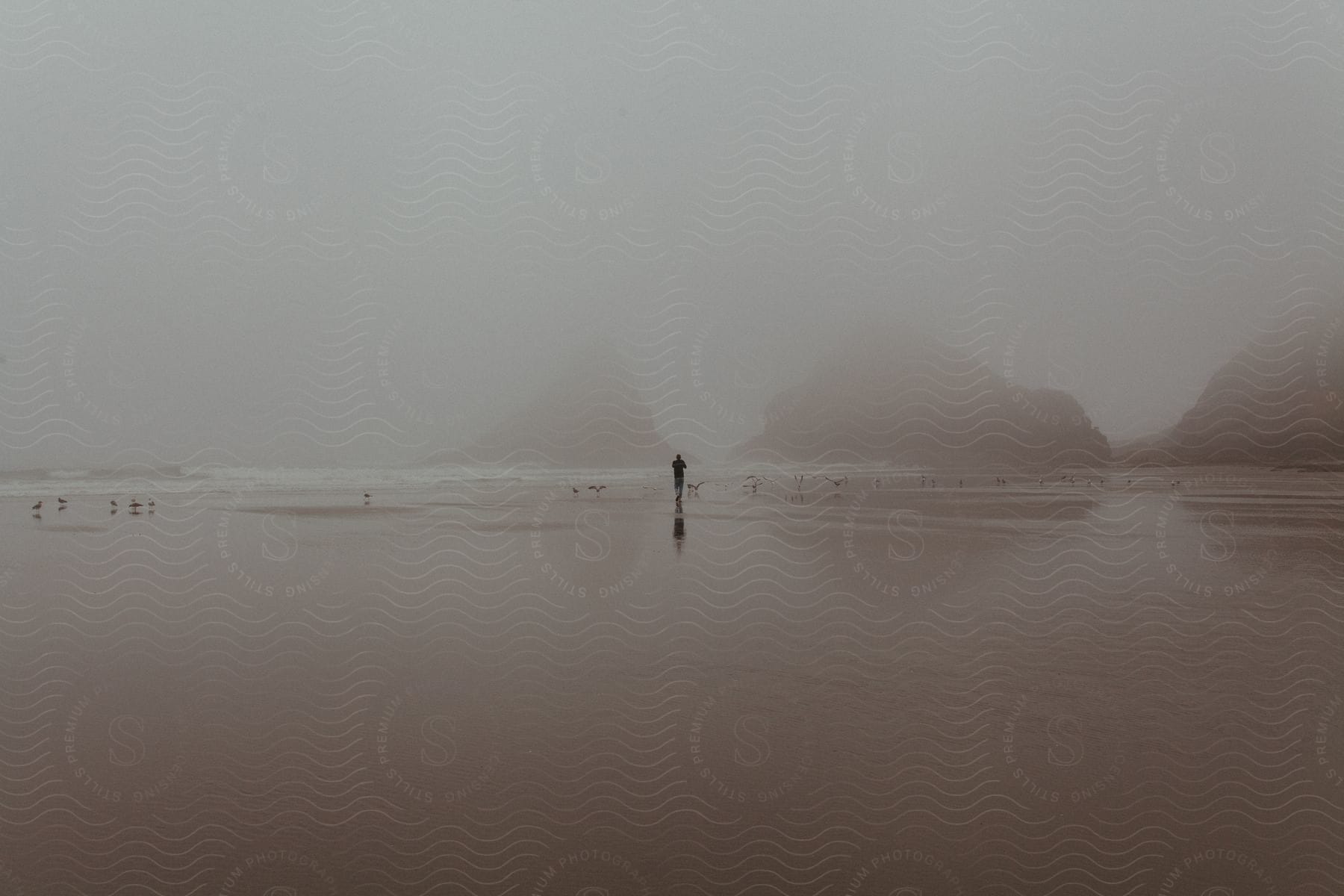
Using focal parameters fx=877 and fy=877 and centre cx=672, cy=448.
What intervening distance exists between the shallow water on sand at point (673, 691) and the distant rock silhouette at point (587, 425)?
0.31 feet

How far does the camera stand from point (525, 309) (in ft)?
7.79

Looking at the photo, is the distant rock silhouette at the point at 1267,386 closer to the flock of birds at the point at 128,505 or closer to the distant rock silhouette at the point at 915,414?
the distant rock silhouette at the point at 915,414

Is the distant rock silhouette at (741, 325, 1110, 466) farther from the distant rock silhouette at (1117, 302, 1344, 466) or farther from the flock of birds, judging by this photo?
the flock of birds

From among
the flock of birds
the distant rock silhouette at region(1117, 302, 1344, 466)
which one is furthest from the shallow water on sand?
the distant rock silhouette at region(1117, 302, 1344, 466)

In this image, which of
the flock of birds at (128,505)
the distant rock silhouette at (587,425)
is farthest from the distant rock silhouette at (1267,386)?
the flock of birds at (128,505)

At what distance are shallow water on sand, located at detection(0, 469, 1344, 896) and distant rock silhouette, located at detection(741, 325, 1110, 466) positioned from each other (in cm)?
9

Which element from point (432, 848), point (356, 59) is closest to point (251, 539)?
point (432, 848)

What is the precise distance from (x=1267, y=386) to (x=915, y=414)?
1004 mm

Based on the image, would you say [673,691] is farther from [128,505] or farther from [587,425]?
[128,505]

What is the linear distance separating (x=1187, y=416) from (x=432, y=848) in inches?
90.8

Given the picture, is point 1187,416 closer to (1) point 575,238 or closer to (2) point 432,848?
(1) point 575,238

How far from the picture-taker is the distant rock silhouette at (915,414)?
239 cm

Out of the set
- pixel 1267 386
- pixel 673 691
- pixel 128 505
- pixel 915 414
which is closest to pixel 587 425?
pixel 673 691

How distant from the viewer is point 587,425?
235 centimetres
